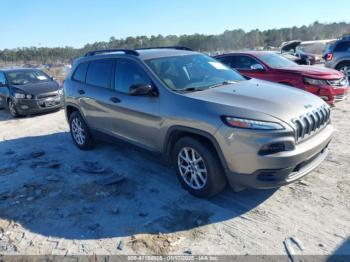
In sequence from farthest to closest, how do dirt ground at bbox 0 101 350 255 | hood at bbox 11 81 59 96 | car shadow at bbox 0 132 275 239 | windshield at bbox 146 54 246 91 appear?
1. hood at bbox 11 81 59 96
2. windshield at bbox 146 54 246 91
3. car shadow at bbox 0 132 275 239
4. dirt ground at bbox 0 101 350 255

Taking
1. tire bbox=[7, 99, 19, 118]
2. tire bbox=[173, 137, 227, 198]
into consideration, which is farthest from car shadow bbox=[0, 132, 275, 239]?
tire bbox=[7, 99, 19, 118]

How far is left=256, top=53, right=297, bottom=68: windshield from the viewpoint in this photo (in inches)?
322

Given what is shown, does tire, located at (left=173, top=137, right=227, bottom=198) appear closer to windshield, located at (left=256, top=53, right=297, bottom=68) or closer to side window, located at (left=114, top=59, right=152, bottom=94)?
side window, located at (left=114, top=59, right=152, bottom=94)

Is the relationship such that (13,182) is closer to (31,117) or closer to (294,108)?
(294,108)

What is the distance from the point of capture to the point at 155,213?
3.73 m

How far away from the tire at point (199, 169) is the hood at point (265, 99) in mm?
575

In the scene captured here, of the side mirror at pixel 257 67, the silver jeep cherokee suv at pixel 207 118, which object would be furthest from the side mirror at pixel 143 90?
the side mirror at pixel 257 67

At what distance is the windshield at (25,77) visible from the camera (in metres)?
10.7

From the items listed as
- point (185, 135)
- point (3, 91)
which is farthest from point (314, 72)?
point (3, 91)

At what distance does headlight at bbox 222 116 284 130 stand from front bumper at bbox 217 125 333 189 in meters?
0.07

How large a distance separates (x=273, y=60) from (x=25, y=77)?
8270 millimetres

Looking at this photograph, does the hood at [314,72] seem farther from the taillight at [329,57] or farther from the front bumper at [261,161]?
the taillight at [329,57]

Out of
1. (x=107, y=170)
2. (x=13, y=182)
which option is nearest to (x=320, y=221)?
(x=107, y=170)

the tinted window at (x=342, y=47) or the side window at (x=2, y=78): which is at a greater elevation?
the tinted window at (x=342, y=47)
